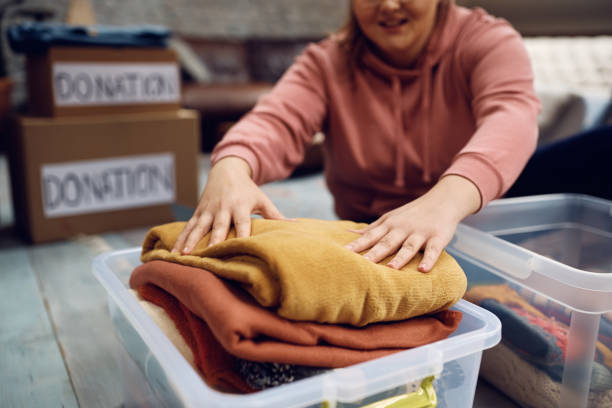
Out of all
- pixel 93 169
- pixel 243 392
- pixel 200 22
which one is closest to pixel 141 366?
pixel 243 392

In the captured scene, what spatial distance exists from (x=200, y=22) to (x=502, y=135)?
331cm

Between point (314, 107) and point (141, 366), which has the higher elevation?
point (314, 107)

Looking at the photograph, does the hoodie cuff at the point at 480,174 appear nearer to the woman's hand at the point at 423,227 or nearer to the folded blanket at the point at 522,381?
the woman's hand at the point at 423,227

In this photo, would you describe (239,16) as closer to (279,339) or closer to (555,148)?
(555,148)

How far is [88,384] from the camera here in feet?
2.18

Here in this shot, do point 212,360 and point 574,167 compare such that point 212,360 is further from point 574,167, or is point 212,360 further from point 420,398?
point 574,167

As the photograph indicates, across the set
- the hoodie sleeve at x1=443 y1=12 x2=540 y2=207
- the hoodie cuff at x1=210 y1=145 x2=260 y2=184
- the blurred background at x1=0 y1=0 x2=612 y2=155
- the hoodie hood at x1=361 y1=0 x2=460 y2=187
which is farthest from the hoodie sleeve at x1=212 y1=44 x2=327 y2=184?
the blurred background at x1=0 y1=0 x2=612 y2=155

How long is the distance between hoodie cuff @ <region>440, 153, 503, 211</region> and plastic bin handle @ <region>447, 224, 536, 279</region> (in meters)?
0.04

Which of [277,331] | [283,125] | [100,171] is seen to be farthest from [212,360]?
[100,171]

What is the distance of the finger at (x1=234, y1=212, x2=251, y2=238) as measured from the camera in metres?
0.51

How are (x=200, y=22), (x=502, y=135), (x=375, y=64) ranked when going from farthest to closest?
(x=200, y=22), (x=375, y=64), (x=502, y=135)

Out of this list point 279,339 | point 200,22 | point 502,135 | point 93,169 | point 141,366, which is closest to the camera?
point 279,339

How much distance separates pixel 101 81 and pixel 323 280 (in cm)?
114

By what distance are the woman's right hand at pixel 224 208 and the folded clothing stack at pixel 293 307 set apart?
66 millimetres
